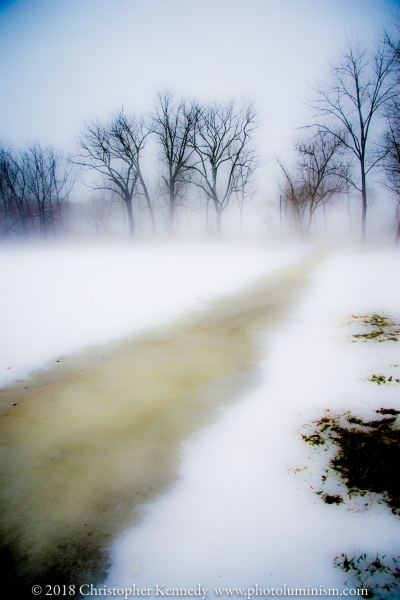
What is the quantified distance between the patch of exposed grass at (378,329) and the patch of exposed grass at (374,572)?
3.79 metres

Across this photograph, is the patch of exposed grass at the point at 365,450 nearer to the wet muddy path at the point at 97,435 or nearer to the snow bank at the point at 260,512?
the snow bank at the point at 260,512

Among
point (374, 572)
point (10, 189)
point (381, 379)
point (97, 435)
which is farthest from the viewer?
point (10, 189)

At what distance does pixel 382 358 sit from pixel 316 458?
2.43 metres

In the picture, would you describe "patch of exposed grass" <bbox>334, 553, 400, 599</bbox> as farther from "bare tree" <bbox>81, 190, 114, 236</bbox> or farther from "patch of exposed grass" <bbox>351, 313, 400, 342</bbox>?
"bare tree" <bbox>81, 190, 114, 236</bbox>

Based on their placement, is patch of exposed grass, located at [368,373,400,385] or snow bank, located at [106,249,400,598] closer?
snow bank, located at [106,249,400,598]

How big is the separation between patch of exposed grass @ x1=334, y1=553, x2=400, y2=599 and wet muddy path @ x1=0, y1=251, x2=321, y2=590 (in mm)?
1267

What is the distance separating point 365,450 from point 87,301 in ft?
23.3

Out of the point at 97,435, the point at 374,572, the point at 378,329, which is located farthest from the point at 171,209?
the point at 374,572

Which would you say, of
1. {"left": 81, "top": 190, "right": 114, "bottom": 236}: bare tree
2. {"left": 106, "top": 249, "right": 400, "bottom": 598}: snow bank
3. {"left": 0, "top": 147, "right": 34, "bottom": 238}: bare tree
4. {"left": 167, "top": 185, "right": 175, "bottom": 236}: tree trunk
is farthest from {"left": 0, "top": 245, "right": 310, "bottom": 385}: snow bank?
{"left": 81, "top": 190, "right": 114, "bottom": 236}: bare tree

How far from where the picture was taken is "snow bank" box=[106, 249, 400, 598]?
1656 mm

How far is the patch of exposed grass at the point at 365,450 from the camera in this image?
205cm

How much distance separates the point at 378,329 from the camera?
537 cm

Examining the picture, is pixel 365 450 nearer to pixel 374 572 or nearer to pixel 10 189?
pixel 374 572

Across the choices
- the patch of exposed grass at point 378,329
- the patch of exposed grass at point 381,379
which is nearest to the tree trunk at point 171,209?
A: the patch of exposed grass at point 378,329
